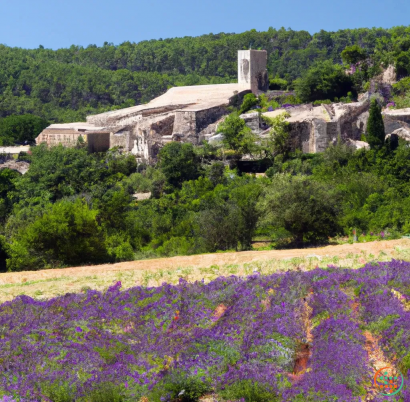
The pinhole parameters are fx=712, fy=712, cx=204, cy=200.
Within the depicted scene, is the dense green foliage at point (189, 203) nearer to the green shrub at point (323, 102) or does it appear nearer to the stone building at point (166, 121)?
the stone building at point (166, 121)

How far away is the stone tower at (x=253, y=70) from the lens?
47.1m

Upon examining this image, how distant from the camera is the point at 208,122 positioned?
42.8 m

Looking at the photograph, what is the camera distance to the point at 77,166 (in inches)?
1483

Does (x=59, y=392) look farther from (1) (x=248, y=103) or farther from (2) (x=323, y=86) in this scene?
(2) (x=323, y=86)

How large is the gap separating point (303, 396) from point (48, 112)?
231ft

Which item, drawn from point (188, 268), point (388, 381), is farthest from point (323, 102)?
point (388, 381)

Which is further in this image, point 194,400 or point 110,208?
point 110,208

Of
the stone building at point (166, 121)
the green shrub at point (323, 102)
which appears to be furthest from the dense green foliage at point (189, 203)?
the green shrub at point (323, 102)

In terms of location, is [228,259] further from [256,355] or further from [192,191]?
[192,191]

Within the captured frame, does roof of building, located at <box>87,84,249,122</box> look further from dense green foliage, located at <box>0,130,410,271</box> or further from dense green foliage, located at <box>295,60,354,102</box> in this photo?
dense green foliage, located at <box>0,130,410,271</box>

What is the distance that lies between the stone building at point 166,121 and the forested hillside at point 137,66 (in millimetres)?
21899

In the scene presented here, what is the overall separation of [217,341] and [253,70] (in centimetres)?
3872

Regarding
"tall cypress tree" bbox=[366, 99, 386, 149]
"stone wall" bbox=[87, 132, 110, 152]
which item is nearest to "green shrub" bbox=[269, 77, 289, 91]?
"stone wall" bbox=[87, 132, 110, 152]

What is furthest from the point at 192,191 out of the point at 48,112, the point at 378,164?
the point at 48,112
